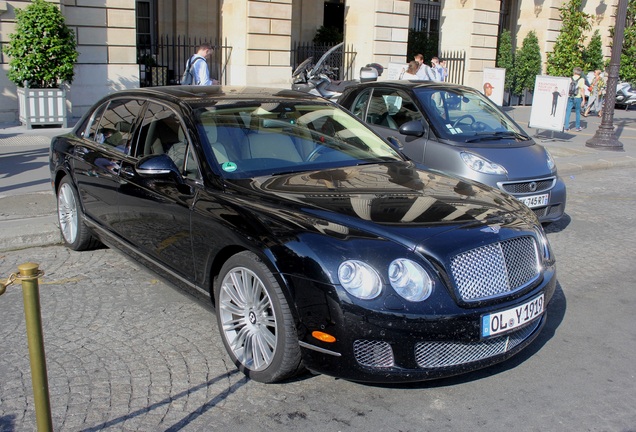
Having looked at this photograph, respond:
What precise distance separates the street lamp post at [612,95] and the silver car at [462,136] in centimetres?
726

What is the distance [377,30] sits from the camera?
20.6 metres

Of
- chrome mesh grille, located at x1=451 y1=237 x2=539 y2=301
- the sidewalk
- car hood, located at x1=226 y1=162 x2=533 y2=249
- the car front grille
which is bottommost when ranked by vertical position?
the sidewalk

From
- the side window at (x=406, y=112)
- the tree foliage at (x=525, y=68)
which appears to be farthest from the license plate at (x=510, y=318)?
the tree foliage at (x=525, y=68)

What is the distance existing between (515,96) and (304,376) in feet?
77.1

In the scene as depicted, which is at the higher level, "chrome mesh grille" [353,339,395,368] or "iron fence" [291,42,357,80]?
"iron fence" [291,42,357,80]

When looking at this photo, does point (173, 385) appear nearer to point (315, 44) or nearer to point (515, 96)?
point (315, 44)

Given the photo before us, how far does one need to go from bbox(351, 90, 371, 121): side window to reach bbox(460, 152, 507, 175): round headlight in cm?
177

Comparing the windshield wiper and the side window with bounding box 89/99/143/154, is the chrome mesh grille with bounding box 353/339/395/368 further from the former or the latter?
the windshield wiper

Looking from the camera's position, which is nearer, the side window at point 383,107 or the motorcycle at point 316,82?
the side window at point 383,107

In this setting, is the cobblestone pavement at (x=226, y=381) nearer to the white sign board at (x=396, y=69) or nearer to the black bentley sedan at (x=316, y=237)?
the black bentley sedan at (x=316, y=237)

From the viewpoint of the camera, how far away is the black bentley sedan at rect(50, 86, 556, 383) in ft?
11.8

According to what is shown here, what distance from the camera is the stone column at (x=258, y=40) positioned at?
18.2 meters

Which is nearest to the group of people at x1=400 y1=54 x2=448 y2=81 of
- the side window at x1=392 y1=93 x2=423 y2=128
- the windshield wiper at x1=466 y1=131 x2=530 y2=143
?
the side window at x1=392 y1=93 x2=423 y2=128

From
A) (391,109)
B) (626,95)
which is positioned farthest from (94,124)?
(626,95)
